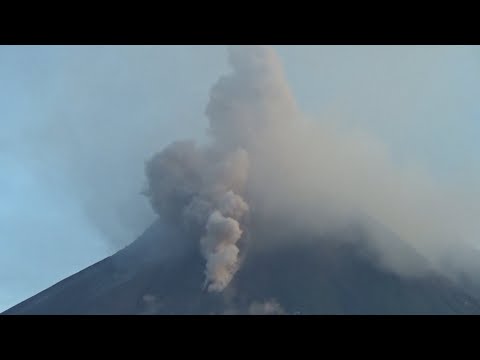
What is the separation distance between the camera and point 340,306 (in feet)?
234

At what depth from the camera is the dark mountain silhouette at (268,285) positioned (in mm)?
71250

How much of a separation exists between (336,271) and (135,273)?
117 ft

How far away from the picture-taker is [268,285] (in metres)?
77.2

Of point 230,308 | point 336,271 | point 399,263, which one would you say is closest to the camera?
point 230,308

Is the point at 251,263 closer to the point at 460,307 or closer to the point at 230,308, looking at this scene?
the point at 230,308

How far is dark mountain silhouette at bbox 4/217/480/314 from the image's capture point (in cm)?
7125

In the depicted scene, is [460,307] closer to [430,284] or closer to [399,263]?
[430,284]
